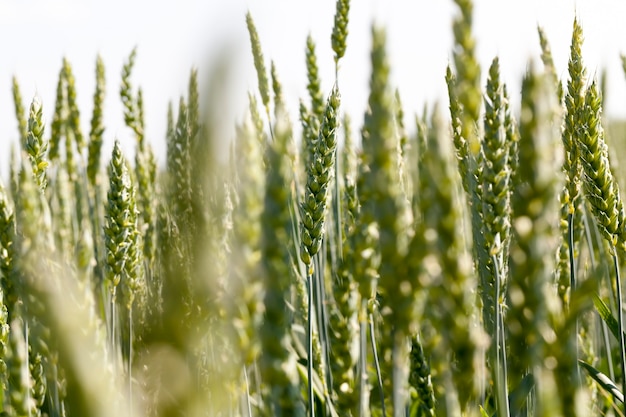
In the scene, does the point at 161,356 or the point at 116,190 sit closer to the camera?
the point at 161,356

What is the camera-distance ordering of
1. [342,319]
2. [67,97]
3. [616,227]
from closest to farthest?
[342,319] → [616,227] → [67,97]

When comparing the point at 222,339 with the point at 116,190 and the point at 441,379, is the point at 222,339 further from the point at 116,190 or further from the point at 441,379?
the point at 116,190

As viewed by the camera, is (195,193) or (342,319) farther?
(342,319)

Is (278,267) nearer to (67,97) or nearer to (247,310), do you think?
(247,310)

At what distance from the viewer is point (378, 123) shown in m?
0.56

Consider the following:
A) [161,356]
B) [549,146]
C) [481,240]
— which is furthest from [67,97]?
[549,146]

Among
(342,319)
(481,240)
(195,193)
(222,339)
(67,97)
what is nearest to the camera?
(195,193)

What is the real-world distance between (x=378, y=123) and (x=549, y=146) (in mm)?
142

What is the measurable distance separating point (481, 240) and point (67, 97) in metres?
2.25

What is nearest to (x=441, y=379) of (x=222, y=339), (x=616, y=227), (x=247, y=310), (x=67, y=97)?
(x=247, y=310)

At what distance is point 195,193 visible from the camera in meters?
0.59

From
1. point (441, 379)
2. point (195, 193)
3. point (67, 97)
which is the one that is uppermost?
point (67, 97)

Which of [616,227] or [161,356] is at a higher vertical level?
[616,227]

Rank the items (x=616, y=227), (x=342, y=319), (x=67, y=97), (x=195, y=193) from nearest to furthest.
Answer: (x=195, y=193), (x=342, y=319), (x=616, y=227), (x=67, y=97)
